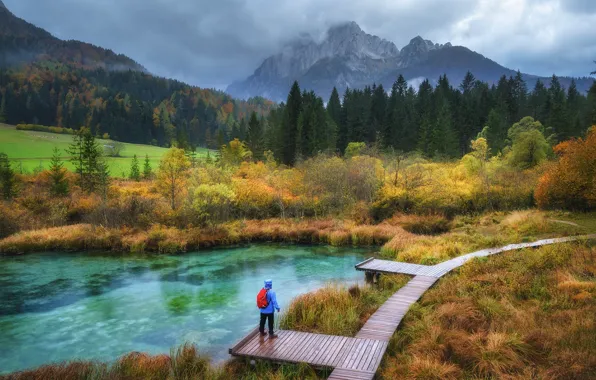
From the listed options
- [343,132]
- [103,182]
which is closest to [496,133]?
[343,132]

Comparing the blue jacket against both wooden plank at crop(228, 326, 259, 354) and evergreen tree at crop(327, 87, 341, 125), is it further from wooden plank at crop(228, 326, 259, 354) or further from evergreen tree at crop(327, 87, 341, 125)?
evergreen tree at crop(327, 87, 341, 125)

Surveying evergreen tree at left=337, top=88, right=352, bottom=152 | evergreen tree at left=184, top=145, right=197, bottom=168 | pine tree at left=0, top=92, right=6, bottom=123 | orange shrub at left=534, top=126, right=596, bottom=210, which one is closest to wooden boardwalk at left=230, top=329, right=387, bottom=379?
orange shrub at left=534, top=126, right=596, bottom=210

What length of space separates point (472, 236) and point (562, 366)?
17.9m

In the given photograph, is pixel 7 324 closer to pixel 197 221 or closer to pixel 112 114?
pixel 197 221

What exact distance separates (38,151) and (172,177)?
2336 inches

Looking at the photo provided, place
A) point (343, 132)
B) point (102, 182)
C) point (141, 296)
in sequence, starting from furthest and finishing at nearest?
1. point (343, 132)
2. point (102, 182)
3. point (141, 296)

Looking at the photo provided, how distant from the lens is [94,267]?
82.8 ft

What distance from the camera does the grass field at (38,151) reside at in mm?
65306

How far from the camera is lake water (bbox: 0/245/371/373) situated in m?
14.4

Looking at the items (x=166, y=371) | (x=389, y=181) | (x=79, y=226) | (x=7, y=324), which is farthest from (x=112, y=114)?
(x=166, y=371)

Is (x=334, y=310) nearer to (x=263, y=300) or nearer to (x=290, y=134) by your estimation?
(x=263, y=300)

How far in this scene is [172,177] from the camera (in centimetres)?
3466

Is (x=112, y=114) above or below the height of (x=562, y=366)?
above

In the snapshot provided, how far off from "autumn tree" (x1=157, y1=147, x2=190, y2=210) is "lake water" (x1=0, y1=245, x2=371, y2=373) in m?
8.39
